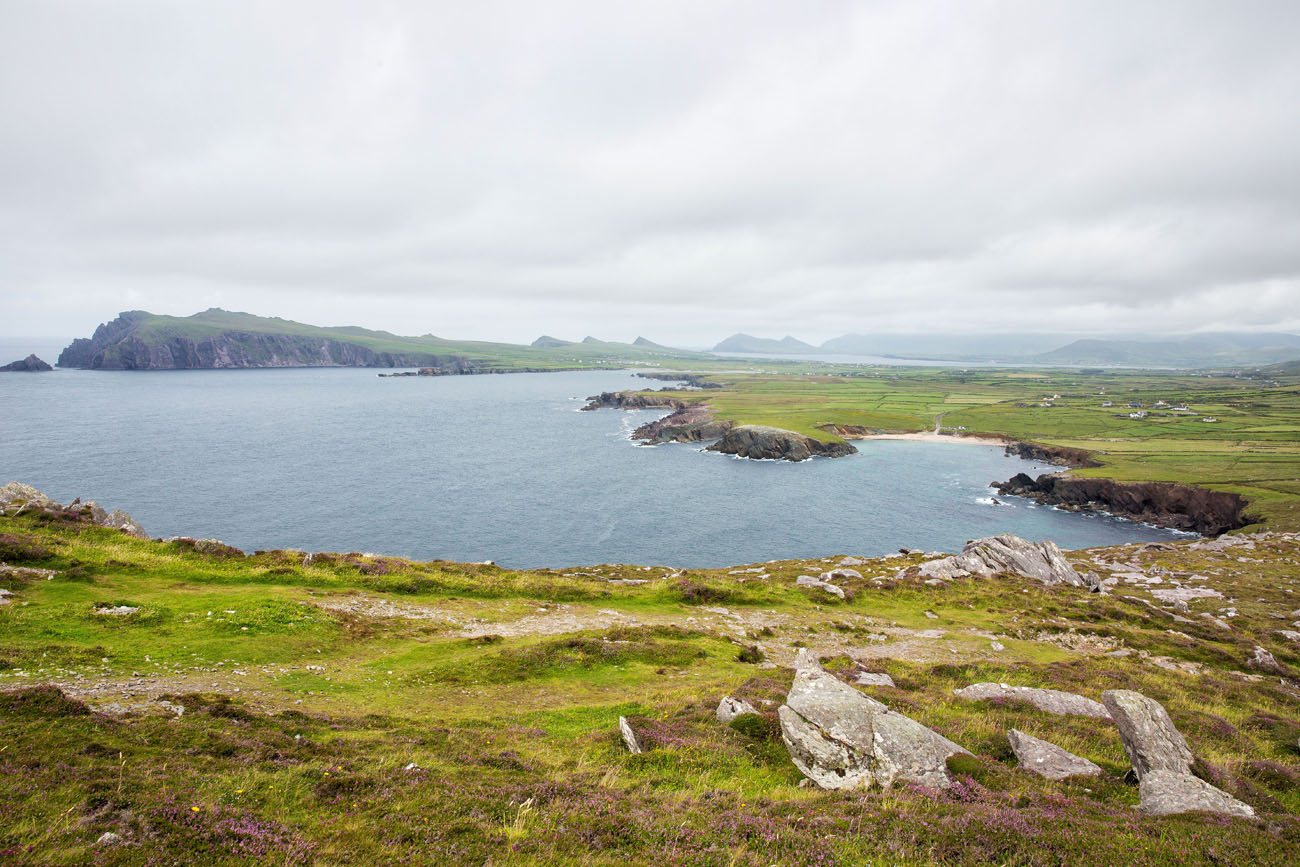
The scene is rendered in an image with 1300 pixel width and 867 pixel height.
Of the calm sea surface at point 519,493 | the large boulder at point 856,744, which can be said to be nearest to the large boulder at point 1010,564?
the calm sea surface at point 519,493

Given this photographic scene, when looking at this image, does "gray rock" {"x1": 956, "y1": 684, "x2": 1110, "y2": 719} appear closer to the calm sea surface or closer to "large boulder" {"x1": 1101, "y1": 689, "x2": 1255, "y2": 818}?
"large boulder" {"x1": 1101, "y1": 689, "x2": 1255, "y2": 818}

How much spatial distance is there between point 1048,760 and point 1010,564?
43.1m

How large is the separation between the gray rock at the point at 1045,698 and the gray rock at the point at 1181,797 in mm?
6900

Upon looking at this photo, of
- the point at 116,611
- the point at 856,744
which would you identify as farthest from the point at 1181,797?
the point at 116,611

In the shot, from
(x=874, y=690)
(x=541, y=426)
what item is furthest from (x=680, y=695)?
(x=541, y=426)

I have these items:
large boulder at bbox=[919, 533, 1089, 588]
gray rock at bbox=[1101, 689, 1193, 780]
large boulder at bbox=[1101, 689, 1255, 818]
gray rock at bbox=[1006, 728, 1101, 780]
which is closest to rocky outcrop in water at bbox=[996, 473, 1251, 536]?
large boulder at bbox=[919, 533, 1089, 588]

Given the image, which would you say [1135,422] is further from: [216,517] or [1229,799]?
[216,517]

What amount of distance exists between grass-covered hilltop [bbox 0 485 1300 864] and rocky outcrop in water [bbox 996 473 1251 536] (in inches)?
2586

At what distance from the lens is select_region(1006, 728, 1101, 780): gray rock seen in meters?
15.5

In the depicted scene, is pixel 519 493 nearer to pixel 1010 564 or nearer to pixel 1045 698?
pixel 1010 564

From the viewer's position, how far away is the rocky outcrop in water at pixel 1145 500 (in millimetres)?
89062

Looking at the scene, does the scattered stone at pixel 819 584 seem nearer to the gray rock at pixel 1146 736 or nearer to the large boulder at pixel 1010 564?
the large boulder at pixel 1010 564

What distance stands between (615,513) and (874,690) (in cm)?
7057

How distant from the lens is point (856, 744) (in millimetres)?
15172
